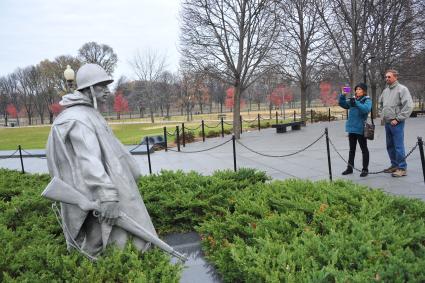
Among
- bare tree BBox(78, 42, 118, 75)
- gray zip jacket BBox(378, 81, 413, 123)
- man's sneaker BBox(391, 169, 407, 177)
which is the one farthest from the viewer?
bare tree BBox(78, 42, 118, 75)

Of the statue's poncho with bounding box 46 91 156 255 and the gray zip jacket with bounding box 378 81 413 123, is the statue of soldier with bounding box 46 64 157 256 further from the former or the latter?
the gray zip jacket with bounding box 378 81 413 123

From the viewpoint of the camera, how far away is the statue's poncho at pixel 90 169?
9.54ft

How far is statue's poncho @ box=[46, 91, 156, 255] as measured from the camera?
9.54ft

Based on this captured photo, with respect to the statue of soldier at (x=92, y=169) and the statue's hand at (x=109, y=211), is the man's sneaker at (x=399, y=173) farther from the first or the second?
the statue's hand at (x=109, y=211)

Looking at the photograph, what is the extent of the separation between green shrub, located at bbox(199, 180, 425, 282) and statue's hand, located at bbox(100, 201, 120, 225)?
1.21 meters

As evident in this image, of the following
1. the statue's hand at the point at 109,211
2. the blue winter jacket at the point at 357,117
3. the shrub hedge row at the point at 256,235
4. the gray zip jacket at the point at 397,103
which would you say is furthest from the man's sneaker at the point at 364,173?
the statue's hand at the point at 109,211

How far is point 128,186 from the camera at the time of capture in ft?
10.5

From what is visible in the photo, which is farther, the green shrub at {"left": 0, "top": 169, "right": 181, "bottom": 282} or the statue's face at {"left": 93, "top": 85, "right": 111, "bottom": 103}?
the statue's face at {"left": 93, "top": 85, "right": 111, "bottom": 103}

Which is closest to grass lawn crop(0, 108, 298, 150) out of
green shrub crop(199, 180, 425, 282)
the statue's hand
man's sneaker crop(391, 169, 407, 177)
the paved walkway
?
the paved walkway

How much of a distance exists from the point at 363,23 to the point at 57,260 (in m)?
18.9

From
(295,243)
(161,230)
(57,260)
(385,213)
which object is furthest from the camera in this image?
(161,230)

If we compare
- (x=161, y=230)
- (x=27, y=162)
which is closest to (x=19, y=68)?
(x=27, y=162)

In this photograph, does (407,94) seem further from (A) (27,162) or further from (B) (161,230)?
(A) (27,162)

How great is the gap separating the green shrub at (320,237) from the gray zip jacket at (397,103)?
263 cm
